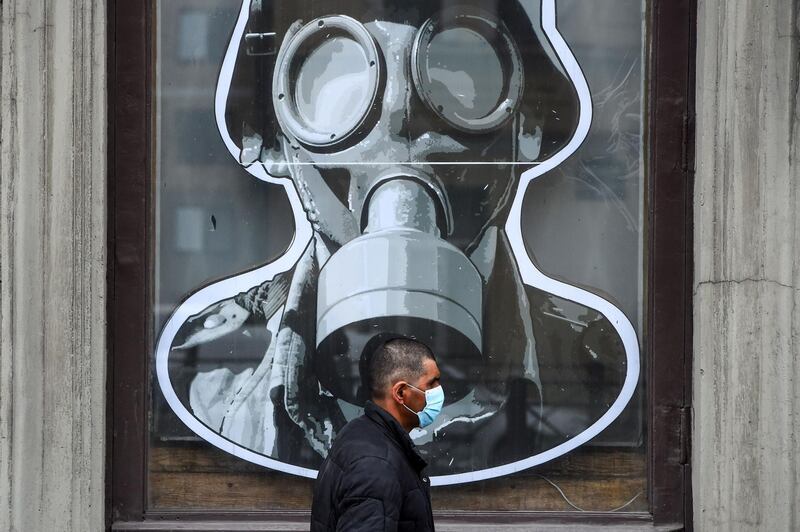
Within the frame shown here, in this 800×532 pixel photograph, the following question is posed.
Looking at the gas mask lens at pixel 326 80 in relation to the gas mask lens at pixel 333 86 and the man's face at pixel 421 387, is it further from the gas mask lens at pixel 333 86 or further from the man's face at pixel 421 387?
the man's face at pixel 421 387

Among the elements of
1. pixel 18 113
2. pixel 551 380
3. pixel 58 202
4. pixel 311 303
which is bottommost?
pixel 551 380

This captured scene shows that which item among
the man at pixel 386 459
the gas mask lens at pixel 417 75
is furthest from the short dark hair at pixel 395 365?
the gas mask lens at pixel 417 75

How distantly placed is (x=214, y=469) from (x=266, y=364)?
555 mm

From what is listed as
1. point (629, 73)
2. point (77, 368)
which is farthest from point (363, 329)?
point (629, 73)

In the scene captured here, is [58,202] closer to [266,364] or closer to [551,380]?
[266,364]

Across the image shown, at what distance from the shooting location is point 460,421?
16.5 feet

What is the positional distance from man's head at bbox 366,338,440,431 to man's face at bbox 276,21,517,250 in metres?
1.66

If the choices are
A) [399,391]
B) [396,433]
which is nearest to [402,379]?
[399,391]

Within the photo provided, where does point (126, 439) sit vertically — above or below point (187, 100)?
below

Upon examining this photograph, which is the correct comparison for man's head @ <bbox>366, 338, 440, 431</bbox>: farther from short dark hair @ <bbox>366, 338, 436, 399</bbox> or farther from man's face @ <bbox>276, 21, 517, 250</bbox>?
man's face @ <bbox>276, 21, 517, 250</bbox>

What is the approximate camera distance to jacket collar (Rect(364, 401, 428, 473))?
3.35 m

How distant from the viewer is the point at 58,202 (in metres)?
4.84

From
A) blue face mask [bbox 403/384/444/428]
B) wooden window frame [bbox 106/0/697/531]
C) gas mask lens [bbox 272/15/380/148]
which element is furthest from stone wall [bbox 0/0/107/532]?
blue face mask [bbox 403/384/444/428]

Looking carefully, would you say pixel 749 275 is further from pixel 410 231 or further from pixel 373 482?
pixel 373 482
